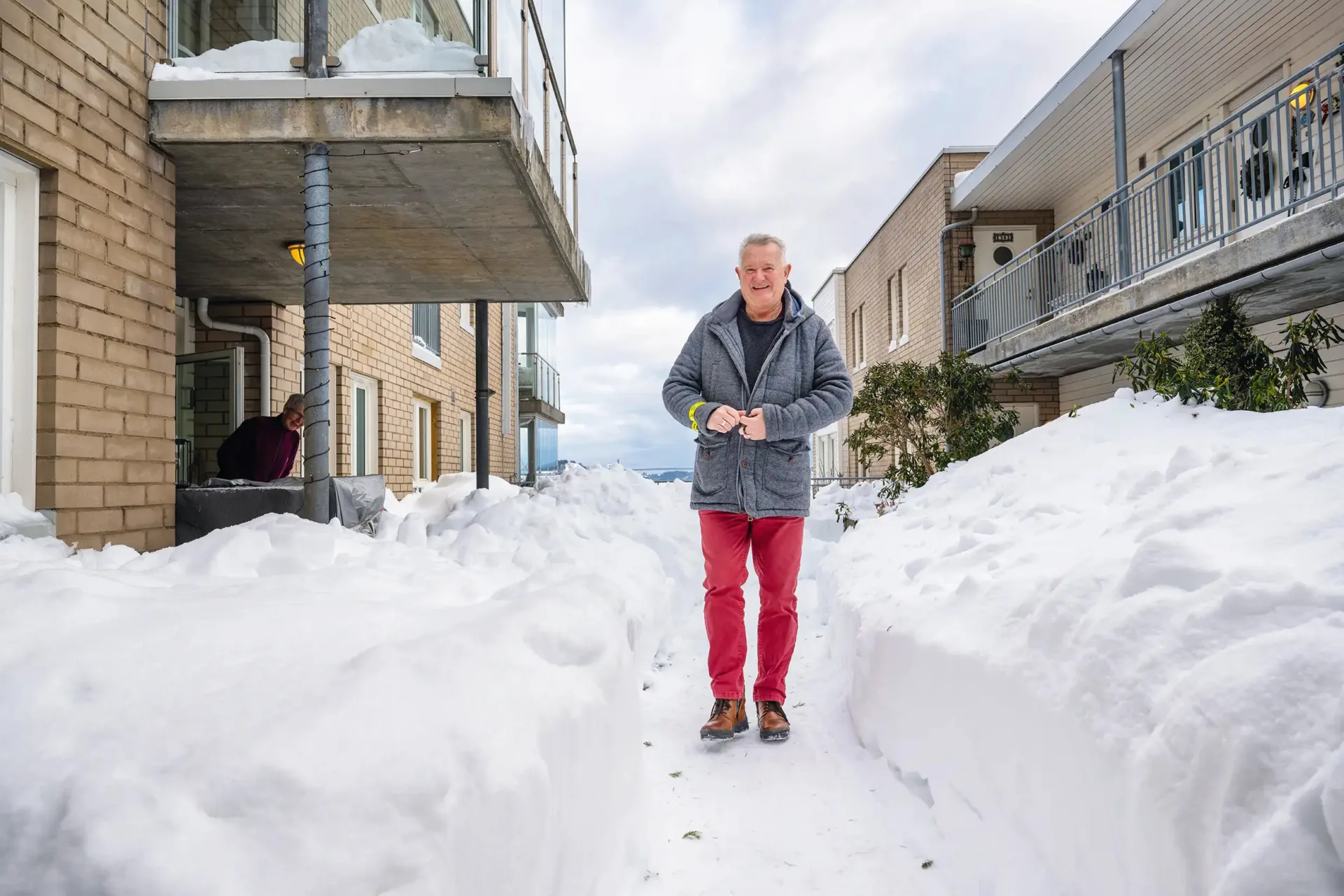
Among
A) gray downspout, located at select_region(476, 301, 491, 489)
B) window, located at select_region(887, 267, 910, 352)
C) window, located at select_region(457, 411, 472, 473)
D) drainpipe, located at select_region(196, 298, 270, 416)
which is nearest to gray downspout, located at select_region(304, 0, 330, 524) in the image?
drainpipe, located at select_region(196, 298, 270, 416)

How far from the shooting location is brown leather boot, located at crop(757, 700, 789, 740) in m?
2.99

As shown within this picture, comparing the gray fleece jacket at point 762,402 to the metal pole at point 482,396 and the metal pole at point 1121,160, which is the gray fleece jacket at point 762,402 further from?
the metal pole at point 1121,160

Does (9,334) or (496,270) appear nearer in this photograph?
(9,334)

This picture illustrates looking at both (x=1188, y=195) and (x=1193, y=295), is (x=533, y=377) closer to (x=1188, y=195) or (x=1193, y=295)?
(x=1188, y=195)

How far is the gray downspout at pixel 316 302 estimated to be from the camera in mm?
4207

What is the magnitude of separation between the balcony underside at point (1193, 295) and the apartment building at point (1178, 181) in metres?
0.02

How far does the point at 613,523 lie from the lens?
23.4 ft

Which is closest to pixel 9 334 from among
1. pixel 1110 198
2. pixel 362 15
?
pixel 362 15

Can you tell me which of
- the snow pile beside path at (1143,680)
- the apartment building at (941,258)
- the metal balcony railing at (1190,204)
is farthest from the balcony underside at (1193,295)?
the snow pile beside path at (1143,680)

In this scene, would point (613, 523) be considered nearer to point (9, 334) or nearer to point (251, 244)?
point (251, 244)

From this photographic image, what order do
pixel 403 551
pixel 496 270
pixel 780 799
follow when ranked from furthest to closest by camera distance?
1. pixel 496 270
2. pixel 403 551
3. pixel 780 799

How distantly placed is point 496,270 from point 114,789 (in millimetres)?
6325

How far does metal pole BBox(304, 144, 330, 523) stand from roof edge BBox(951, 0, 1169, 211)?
829 cm

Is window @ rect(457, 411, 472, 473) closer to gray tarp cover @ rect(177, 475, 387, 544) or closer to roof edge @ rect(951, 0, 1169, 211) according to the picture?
gray tarp cover @ rect(177, 475, 387, 544)
